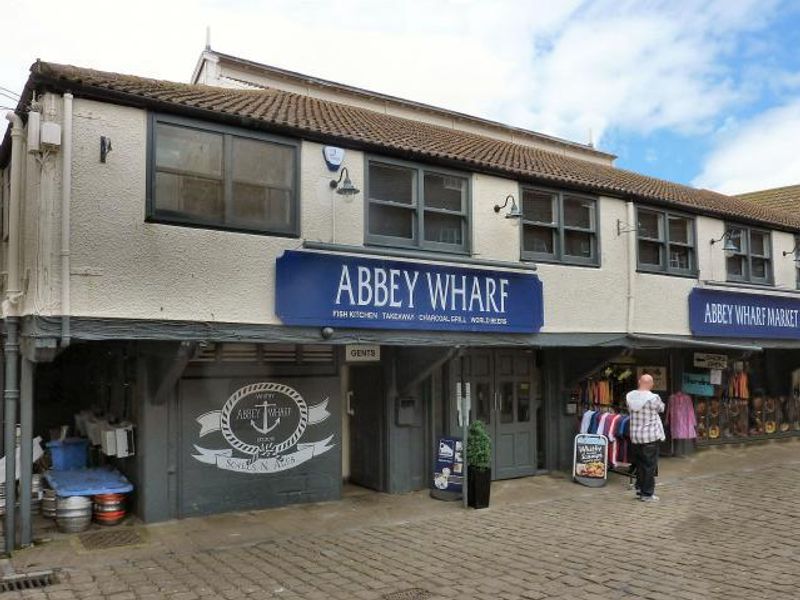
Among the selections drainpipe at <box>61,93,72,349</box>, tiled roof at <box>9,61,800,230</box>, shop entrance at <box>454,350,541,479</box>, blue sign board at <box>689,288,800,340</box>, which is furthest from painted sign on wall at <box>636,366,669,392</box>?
drainpipe at <box>61,93,72,349</box>

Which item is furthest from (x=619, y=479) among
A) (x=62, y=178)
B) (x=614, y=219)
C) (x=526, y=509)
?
(x=62, y=178)

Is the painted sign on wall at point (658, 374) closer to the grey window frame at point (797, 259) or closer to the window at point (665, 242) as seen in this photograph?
the window at point (665, 242)

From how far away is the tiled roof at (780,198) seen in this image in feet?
73.3

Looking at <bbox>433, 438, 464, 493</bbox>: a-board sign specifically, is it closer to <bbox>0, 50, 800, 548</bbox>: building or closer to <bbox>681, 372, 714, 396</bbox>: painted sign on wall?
<bbox>0, 50, 800, 548</bbox>: building

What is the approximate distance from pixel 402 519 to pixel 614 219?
6.40 metres

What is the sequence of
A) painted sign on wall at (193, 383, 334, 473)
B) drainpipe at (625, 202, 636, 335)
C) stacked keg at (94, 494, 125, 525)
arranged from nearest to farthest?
stacked keg at (94, 494, 125, 525)
painted sign on wall at (193, 383, 334, 473)
drainpipe at (625, 202, 636, 335)

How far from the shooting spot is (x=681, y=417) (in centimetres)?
1376

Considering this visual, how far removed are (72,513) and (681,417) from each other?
1099 centimetres

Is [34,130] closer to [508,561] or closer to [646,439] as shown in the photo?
[508,561]

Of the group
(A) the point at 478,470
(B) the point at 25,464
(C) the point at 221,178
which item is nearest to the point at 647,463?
(A) the point at 478,470

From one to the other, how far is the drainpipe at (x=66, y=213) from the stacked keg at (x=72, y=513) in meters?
Result: 2.13

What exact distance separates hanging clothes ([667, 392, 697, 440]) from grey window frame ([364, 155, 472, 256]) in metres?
6.40

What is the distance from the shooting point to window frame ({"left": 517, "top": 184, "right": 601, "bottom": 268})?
1093 cm

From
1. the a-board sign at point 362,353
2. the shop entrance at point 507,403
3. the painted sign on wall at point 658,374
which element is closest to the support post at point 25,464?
the a-board sign at point 362,353
